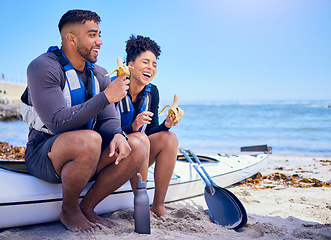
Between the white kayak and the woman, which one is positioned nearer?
the white kayak

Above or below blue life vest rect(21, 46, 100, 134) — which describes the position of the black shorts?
below

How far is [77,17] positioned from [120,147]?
897mm

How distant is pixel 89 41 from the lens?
2064 mm

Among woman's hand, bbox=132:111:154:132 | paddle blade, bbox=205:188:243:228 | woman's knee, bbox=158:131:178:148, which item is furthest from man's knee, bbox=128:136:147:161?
paddle blade, bbox=205:188:243:228

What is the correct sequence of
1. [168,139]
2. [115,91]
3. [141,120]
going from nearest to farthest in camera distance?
[115,91] → [141,120] → [168,139]

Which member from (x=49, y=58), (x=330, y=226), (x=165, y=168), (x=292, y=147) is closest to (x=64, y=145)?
(x=49, y=58)

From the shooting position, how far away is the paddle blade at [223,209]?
251cm

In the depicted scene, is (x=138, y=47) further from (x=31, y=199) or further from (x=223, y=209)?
(x=223, y=209)

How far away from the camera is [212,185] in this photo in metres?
2.95

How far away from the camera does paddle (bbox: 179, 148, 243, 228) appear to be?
2.52 meters

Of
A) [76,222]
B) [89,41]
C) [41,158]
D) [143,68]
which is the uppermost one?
[89,41]

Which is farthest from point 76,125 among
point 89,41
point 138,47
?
point 138,47

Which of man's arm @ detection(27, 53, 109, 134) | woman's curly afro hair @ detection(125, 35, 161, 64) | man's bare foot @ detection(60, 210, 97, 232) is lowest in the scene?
man's bare foot @ detection(60, 210, 97, 232)

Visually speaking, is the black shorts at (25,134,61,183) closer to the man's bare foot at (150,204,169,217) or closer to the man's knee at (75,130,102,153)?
the man's knee at (75,130,102,153)
